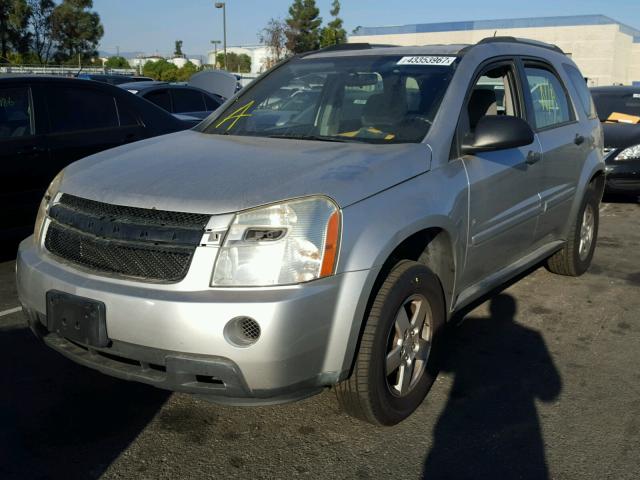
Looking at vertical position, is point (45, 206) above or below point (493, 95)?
below

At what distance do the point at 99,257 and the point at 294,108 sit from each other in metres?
1.71

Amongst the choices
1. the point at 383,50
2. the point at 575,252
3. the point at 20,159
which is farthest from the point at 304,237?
the point at 20,159

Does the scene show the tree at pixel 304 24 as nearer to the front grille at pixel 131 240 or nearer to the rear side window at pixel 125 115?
the rear side window at pixel 125 115

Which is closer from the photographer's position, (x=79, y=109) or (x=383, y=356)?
(x=383, y=356)

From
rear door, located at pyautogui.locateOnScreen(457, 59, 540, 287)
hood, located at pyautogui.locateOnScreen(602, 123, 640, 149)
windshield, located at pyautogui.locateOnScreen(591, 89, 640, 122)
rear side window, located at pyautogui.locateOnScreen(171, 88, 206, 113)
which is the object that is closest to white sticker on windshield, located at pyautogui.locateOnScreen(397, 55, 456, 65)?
rear door, located at pyautogui.locateOnScreen(457, 59, 540, 287)

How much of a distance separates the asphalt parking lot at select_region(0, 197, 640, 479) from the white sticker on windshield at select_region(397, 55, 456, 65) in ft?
5.51

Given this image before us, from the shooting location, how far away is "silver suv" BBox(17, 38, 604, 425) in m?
2.58

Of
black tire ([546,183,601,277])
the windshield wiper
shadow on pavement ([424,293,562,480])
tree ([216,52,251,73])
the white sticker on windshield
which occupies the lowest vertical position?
shadow on pavement ([424,293,562,480])

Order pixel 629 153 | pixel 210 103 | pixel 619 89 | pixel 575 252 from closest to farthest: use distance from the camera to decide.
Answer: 1. pixel 575 252
2. pixel 629 153
3. pixel 619 89
4. pixel 210 103

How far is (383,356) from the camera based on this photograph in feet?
9.57

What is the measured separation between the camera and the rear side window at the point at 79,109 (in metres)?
5.94

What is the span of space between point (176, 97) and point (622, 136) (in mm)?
6820

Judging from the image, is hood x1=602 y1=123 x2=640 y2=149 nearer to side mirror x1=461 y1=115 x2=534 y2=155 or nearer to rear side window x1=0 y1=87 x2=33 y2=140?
side mirror x1=461 y1=115 x2=534 y2=155

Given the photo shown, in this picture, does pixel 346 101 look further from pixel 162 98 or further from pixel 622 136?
pixel 162 98
